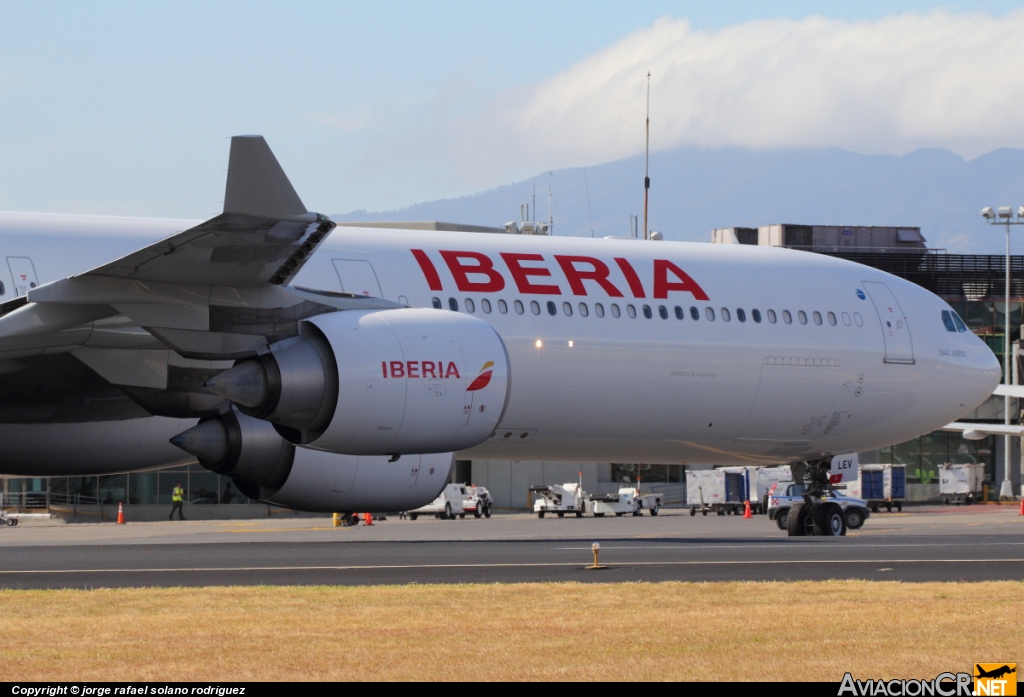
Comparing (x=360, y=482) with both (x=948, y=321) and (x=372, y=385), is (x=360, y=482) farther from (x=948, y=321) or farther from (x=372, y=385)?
(x=948, y=321)

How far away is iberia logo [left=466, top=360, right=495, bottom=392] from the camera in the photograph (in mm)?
13484

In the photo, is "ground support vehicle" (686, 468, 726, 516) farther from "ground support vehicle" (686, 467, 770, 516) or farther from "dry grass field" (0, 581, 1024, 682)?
"dry grass field" (0, 581, 1024, 682)

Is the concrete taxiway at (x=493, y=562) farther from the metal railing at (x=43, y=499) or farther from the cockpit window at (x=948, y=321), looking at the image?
the metal railing at (x=43, y=499)

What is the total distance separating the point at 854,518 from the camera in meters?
35.4

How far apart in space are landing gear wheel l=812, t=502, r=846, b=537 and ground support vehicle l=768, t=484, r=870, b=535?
4 centimetres

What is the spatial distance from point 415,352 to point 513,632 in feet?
11.8

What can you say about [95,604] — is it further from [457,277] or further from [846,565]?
[846,565]

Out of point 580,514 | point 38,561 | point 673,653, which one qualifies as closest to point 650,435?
point 38,561

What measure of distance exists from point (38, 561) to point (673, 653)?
1174 cm

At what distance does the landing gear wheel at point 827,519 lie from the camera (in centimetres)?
2344

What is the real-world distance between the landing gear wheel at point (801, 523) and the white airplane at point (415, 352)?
1904mm

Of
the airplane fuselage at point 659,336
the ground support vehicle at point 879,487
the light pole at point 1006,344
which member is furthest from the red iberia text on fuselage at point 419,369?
the light pole at point 1006,344

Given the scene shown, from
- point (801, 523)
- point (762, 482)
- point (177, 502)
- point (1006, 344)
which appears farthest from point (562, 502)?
point (801, 523)

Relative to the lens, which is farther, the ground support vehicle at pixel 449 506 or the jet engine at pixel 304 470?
the ground support vehicle at pixel 449 506
